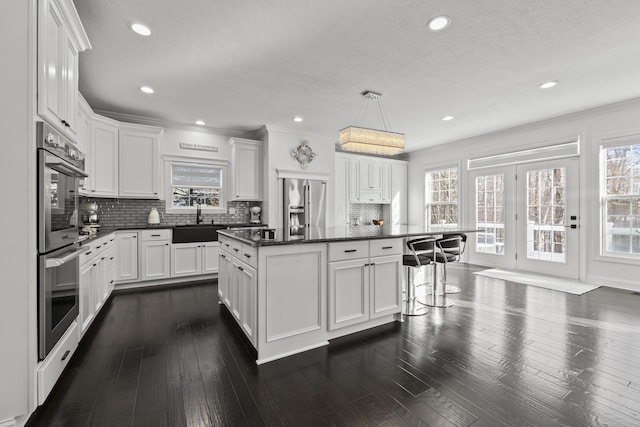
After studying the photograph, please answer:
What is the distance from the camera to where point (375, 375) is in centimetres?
204

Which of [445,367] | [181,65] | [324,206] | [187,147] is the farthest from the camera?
[324,206]

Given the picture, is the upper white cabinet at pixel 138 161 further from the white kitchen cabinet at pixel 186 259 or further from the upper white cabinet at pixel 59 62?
the upper white cabinet at pixel 59 62

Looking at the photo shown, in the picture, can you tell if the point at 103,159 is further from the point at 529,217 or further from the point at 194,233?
the point at 529,217

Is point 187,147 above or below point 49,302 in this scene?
above

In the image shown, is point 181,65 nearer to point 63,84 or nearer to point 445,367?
point 63,84

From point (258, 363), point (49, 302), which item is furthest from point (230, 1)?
point (258, 363)

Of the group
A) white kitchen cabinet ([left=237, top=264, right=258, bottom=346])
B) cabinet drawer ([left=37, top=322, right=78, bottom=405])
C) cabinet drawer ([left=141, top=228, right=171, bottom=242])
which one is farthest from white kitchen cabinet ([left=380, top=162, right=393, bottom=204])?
cabinet drawer ([left=37, top=322, right=78, bottom=405])

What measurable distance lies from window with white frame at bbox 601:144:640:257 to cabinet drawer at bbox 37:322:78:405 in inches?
256

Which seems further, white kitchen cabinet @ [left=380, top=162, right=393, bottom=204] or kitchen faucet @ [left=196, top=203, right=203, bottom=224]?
white kitchen cabinet @ [left=380, top=162, right=393, bottom=204]

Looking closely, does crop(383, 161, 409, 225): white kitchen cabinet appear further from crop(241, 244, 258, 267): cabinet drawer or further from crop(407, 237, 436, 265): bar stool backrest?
crop(241, 244, 258, 267): cabinet drawer

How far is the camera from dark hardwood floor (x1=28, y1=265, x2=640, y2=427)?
5.37ft

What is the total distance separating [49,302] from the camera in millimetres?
1710

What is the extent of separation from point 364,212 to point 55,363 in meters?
6.25

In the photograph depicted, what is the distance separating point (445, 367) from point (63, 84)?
11.0ft
